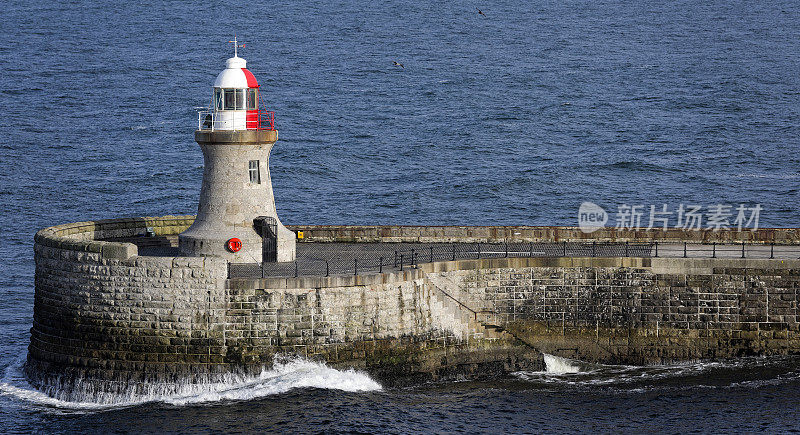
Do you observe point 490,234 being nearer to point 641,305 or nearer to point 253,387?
point 641,305

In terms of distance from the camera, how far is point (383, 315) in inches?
1449

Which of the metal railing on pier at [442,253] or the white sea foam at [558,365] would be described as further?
the white sea foam at [558,365]

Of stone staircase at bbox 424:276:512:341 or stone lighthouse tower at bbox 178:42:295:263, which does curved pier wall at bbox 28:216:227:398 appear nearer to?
stone lighthouse tower at bbox 178:42:295:263

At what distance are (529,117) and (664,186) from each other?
20.5m

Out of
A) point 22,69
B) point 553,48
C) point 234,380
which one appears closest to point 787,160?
point 553,48

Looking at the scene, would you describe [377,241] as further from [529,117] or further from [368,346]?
[529,117]

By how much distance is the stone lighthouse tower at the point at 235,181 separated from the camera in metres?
38.5

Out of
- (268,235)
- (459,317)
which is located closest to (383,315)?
(459,317)

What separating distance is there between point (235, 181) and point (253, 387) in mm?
7240

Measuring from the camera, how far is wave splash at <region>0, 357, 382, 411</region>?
35.2 metres

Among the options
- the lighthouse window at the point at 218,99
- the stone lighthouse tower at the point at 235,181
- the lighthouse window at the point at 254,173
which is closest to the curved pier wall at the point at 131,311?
the stone lighthouse tower at the point at 235,181

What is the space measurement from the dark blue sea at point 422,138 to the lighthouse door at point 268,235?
491 cm

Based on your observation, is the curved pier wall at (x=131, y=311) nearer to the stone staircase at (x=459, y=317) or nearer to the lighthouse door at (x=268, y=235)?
the lighthouse door at (x=268, y=235)

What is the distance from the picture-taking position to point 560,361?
39.8 m
